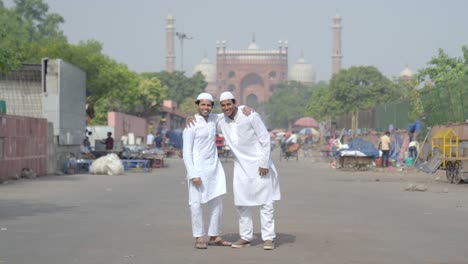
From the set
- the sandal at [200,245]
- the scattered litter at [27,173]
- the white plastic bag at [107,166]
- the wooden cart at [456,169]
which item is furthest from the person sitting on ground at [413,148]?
the sandal at [200,245]

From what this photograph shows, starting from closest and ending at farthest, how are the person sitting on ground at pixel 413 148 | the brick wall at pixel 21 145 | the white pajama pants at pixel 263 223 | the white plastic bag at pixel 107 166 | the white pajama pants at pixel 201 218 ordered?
1. the white pajama pants at pixel 263 223
2. the white pajama pants at pixel 201 218
3. the brick wall at pixel 21 145
4. the white plastic bag at pixel 107 166
5. the person sitting on ground at pixel 413 148

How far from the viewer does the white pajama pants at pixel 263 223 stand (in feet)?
28.2

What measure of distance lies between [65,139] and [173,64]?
522 feet

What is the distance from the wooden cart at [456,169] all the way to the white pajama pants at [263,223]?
11726mm

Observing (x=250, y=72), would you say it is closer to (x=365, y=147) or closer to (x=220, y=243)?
(x=365, y=147)

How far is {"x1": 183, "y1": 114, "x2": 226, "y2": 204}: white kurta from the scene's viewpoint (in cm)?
885

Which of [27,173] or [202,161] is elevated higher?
[202,161]

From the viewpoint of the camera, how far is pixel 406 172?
28000 millimetres

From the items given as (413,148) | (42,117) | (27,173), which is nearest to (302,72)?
(413,148)

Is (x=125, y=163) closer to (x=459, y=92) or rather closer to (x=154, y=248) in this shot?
(x=459, y=92)

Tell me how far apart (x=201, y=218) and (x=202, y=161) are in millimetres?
546

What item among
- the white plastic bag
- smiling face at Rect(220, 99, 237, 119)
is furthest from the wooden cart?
smiling face at Rect(220, 99, 237, 119)

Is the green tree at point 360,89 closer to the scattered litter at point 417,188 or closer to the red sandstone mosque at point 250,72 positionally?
the scattered litter at point 417,188

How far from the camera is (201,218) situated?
883 centimetres
